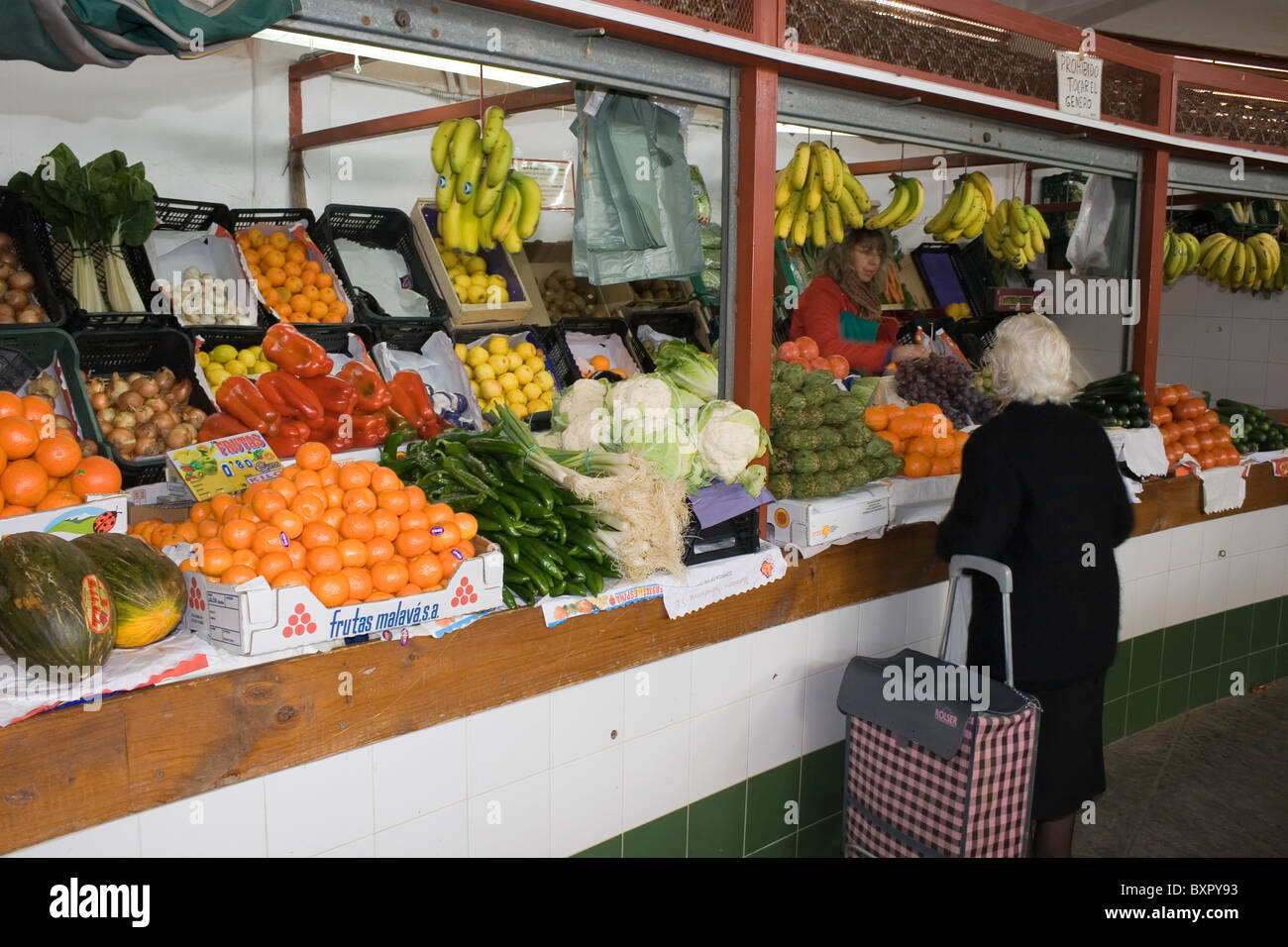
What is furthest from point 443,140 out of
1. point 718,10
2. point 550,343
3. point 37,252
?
point 37,252

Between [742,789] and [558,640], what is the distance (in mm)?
1057

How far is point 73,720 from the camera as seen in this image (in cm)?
219

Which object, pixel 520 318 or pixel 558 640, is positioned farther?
pixel 520 318

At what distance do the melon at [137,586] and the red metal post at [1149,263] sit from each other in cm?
487

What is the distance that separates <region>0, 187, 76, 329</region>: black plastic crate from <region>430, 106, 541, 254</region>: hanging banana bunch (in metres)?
1.63

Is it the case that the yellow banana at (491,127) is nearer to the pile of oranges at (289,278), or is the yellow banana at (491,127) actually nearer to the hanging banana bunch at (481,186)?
the hanging banana bunch at (481,186)

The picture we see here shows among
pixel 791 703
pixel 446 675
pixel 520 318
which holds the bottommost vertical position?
pixel 791 703

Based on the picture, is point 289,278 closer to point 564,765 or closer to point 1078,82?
point 564,765

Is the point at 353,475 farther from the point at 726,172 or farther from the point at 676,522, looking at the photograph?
the point at 726,172

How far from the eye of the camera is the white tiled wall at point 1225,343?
27.7ft

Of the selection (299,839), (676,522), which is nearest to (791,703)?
(676,522)

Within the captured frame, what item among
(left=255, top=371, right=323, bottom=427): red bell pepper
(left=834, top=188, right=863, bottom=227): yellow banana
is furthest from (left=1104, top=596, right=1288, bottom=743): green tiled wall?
(left=255, top=371, right=323, bottom=427): red bell pepper

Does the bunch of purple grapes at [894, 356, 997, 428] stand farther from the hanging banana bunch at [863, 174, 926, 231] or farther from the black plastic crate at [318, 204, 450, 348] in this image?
the black plastic crate at [318, 204, 450, 348]

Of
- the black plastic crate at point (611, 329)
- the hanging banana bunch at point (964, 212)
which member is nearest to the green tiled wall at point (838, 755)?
the hanging banana bunch at point (964, 212)
